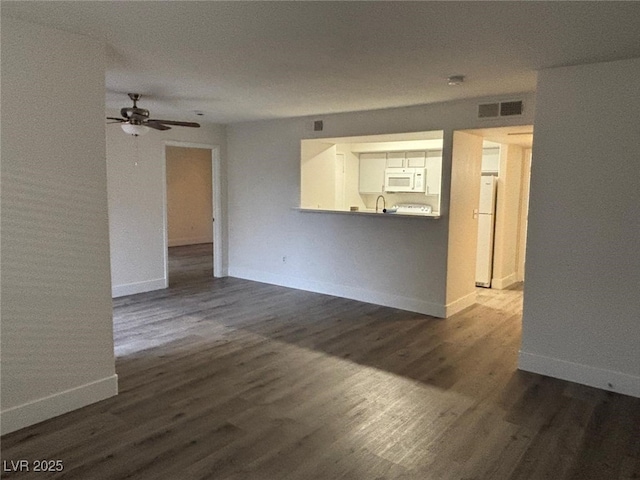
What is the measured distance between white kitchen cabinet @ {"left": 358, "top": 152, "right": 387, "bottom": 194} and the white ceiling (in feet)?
11.2

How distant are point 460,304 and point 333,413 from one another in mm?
3128

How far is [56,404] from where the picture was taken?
3.07 m

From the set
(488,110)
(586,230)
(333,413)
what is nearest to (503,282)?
(488,110)

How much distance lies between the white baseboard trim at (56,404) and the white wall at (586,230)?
11.2ft

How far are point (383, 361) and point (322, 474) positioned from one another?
1765 mm

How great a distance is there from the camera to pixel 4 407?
284 cm

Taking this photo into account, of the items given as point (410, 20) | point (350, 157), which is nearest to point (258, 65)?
point (410, 20)

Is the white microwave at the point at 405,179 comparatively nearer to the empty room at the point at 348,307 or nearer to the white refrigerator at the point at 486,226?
the white refrigerator at the point at 486,226

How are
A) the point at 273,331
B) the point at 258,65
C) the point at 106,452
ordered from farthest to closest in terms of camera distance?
the point at 273,331
the point at 258,65
the point at 106,452

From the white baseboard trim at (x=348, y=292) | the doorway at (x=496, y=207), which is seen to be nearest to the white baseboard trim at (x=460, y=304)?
the doorway at (x=496, y=207)

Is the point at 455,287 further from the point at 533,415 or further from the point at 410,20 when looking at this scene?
the point at 410,20

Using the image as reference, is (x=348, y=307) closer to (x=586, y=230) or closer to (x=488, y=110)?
(x=488, y=110)

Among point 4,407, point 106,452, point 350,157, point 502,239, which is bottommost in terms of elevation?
point 106,452

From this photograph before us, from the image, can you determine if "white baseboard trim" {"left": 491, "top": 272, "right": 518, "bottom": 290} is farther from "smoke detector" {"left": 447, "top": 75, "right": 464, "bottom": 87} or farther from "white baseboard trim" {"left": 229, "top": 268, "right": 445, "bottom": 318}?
"smoke detector" {"left": 447, "top": 75, "right": 464, "bottom": 87}
